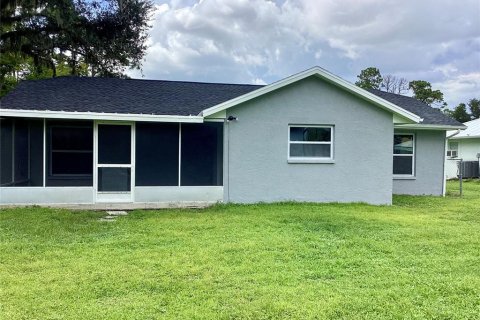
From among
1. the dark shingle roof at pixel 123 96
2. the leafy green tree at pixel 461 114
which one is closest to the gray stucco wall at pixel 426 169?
the dark shingle roof at pixel 123 96

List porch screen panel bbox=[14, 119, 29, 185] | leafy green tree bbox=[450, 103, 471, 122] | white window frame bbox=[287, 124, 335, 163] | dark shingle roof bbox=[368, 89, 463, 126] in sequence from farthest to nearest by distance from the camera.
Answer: leafy green tree bbox=[450, 103, 471, 122], dark shingle roof bbox=[368, 89, 463, 126], white window frame bbox=[287, 124, 335, 163], porch screen panel bbox=[14, 119, 29, 185]

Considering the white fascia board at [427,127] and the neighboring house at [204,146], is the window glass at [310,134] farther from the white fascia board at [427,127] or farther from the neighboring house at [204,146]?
the white fascia board at [427,127]

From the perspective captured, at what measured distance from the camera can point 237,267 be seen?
17.3 feet

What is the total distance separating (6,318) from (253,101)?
853 centimetres

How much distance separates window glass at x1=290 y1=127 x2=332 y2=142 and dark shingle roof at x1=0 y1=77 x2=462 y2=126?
107 inches

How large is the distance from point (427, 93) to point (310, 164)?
3976 cm

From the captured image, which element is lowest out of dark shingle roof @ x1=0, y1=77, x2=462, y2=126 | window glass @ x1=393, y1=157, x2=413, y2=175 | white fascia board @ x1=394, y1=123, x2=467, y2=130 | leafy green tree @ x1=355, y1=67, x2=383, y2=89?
window glass @ x1=393, y1=157, x2=413, y2=175

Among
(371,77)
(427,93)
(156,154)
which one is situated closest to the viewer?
(156,154)

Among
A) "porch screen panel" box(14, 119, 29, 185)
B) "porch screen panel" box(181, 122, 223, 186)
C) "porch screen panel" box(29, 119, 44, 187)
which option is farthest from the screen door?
"porch screen panel" box(14, 119, 29, 185)

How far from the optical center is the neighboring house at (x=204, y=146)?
10.8m

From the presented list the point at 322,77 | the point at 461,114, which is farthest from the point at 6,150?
the point at 461,114

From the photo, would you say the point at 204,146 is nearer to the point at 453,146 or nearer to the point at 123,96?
the point at 123,96

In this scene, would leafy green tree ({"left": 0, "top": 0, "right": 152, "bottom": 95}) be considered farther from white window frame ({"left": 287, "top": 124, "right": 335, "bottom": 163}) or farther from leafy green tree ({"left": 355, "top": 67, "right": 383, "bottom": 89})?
leafy green tree ({"left": 355, "top": 67, "right": 383, "bottom": 89})

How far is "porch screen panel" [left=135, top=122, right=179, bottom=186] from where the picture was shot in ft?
35.8
